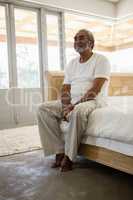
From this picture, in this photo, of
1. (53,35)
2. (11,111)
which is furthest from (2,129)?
(53,35)

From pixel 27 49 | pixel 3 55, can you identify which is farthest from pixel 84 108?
pixel 27 49

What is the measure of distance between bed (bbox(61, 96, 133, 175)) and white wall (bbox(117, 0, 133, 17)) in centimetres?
391

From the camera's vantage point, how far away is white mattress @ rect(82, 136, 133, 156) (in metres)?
1.42

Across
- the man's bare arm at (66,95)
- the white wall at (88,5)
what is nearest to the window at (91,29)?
the white wall at (88,5)

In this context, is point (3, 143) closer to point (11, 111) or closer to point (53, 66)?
point (11, 111)

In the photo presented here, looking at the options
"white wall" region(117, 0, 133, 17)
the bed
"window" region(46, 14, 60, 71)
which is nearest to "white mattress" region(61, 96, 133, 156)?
the bed

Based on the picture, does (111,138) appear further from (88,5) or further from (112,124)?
(88,5)

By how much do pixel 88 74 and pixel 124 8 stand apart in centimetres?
369

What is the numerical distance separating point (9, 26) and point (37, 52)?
2.27ft

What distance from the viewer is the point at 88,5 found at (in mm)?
4859

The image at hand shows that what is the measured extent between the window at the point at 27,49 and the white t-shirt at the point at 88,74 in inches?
92.9

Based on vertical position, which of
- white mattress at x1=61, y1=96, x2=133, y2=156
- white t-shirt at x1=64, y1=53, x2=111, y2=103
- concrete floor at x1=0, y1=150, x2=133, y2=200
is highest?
white t-shirt at x1=64, y1=53, x2=111, y2=103

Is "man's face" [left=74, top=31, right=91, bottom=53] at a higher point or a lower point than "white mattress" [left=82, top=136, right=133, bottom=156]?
higher

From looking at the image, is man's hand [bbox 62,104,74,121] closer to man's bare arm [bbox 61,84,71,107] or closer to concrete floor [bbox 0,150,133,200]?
man's bare arm [bbox 61,84,71,107]
